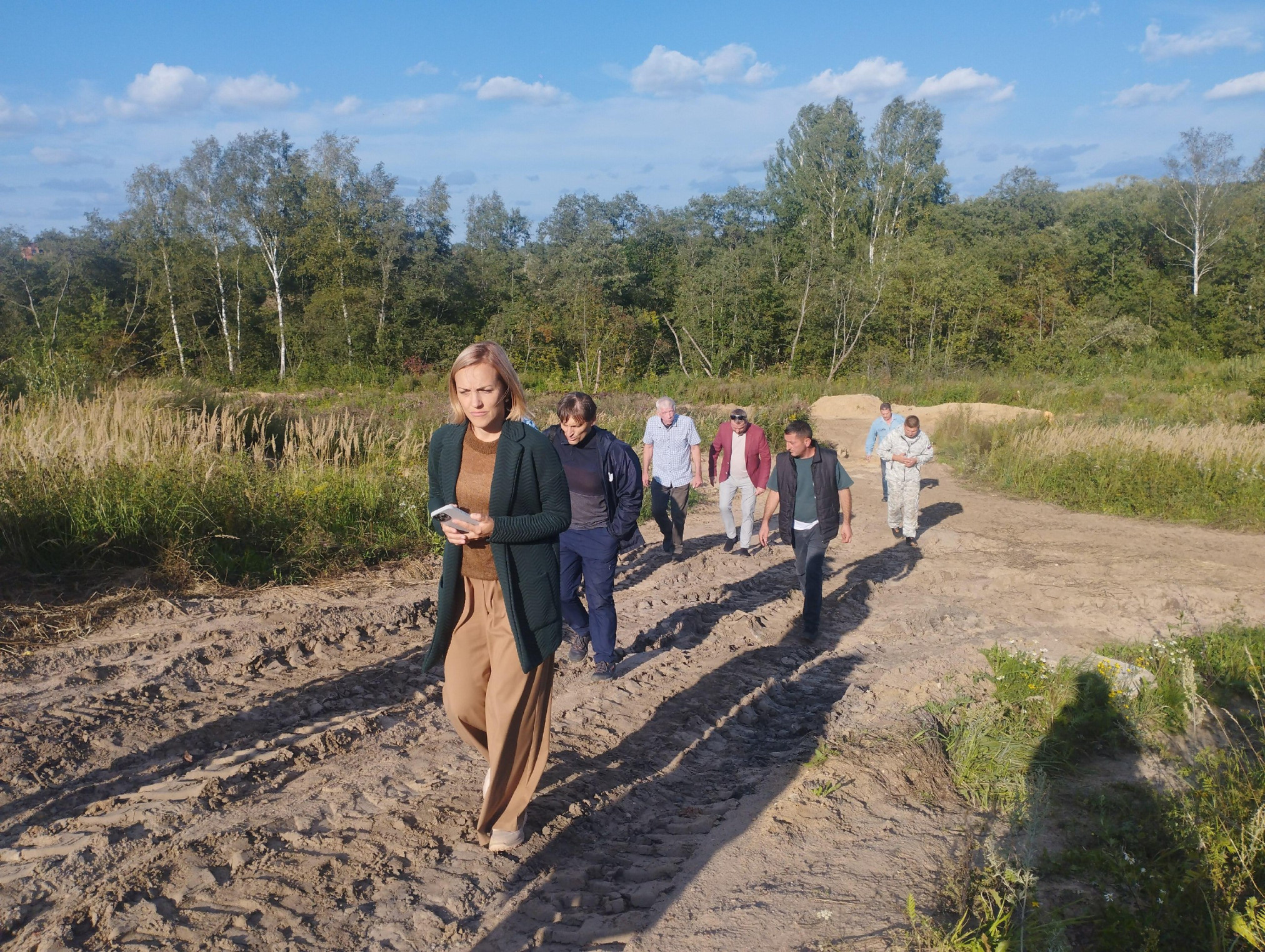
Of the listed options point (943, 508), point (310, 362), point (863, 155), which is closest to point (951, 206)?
point (863, 155)

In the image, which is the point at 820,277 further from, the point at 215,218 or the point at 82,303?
the point at 82,303

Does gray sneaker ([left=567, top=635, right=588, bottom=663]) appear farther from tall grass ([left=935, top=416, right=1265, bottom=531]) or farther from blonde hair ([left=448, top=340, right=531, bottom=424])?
tall grass ([left=935, top=416, right=1265, bottom=531])

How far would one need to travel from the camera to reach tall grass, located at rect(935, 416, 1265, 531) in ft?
42.3

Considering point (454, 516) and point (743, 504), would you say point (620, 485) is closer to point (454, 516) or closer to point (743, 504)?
point (454, 516)

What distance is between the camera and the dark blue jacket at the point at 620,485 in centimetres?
594

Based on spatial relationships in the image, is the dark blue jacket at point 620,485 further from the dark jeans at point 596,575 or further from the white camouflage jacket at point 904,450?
the white camouflage jacket at point 904,450

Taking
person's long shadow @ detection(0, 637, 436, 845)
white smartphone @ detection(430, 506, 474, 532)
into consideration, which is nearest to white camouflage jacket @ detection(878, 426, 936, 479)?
person's long shadow @ detection(0, 637, 436, 845)

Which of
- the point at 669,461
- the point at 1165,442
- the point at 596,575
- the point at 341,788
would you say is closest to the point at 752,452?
the point at 669,461

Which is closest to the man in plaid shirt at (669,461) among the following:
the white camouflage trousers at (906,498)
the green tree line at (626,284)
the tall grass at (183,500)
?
the tall grass at (183,500)

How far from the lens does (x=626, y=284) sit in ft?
118

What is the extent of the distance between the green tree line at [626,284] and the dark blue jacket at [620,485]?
24.0 meters

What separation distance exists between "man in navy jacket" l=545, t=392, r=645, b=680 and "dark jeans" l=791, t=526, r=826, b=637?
184 cm

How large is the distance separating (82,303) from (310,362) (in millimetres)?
9280

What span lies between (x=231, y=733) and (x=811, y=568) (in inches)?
179
